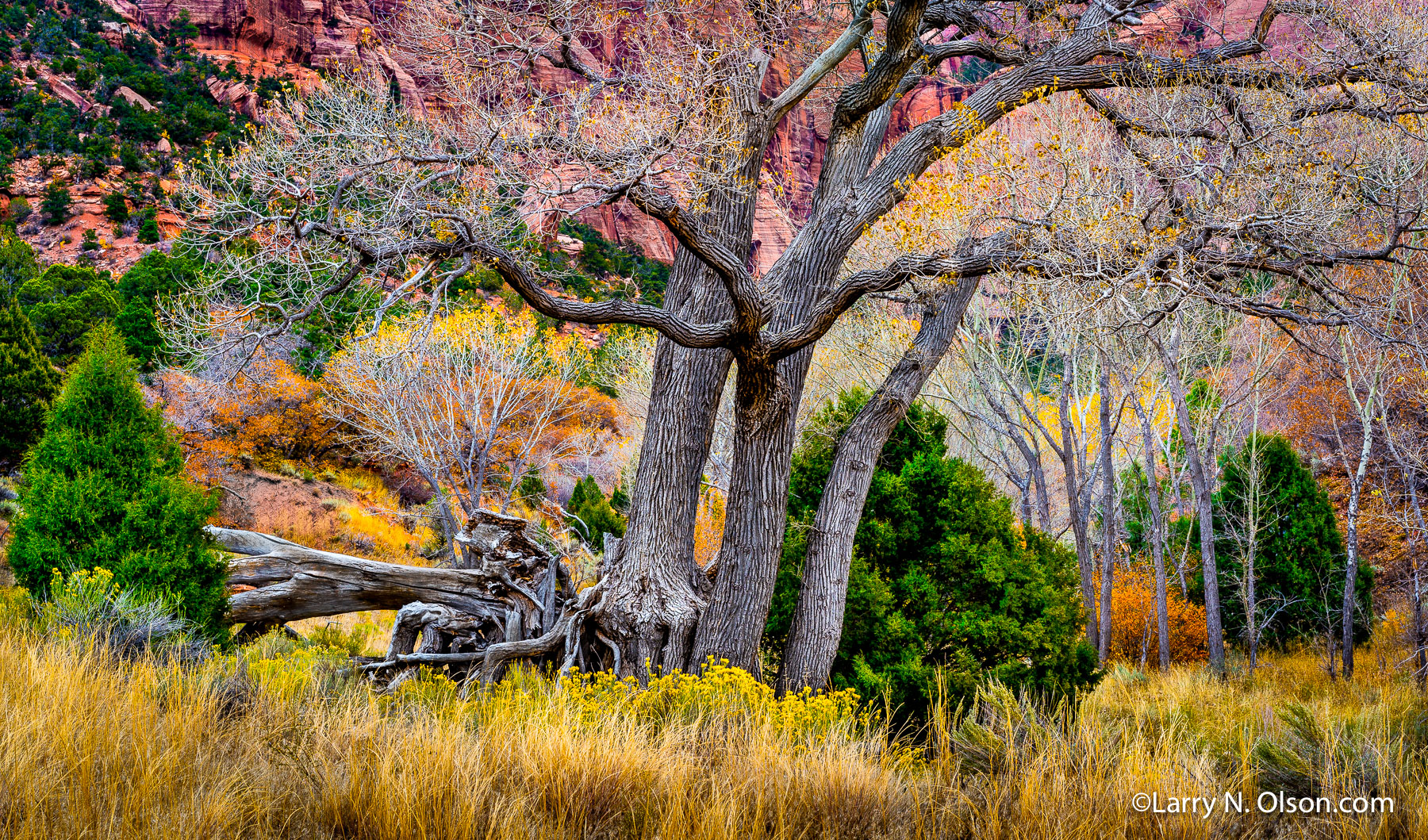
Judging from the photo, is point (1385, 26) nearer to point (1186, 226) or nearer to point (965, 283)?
point (1186, 226)

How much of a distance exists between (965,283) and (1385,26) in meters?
3.82

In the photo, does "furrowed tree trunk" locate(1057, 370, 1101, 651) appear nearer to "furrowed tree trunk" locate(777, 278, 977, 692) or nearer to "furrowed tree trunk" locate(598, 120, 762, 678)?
"furrowed tree trunk" locate(777, 278, 977, 692)

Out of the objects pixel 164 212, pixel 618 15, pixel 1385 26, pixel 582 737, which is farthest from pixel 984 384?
pixel 164 212

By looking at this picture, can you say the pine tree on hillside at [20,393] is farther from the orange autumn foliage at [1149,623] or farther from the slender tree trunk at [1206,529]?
the orange autumn foliage at [1149,623]

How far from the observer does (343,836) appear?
3006 mm

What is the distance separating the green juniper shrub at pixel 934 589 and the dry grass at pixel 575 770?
4.18 feet

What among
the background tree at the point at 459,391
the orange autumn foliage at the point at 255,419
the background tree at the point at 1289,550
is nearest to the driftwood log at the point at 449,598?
the background tree at the point at 459,391

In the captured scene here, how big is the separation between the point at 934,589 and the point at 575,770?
3.79m

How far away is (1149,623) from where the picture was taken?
490 inches

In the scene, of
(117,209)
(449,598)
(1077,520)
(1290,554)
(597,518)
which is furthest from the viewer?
(117,209)

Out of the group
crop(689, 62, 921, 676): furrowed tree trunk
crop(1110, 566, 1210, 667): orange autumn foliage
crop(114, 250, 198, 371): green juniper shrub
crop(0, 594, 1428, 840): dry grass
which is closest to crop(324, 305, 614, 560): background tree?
crop(114, 250, 198, 371): green juniper shrub

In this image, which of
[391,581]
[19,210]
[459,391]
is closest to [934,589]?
[391,581]

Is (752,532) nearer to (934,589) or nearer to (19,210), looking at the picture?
(934,589)

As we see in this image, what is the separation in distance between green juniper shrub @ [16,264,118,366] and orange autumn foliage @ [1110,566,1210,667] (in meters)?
23.3
